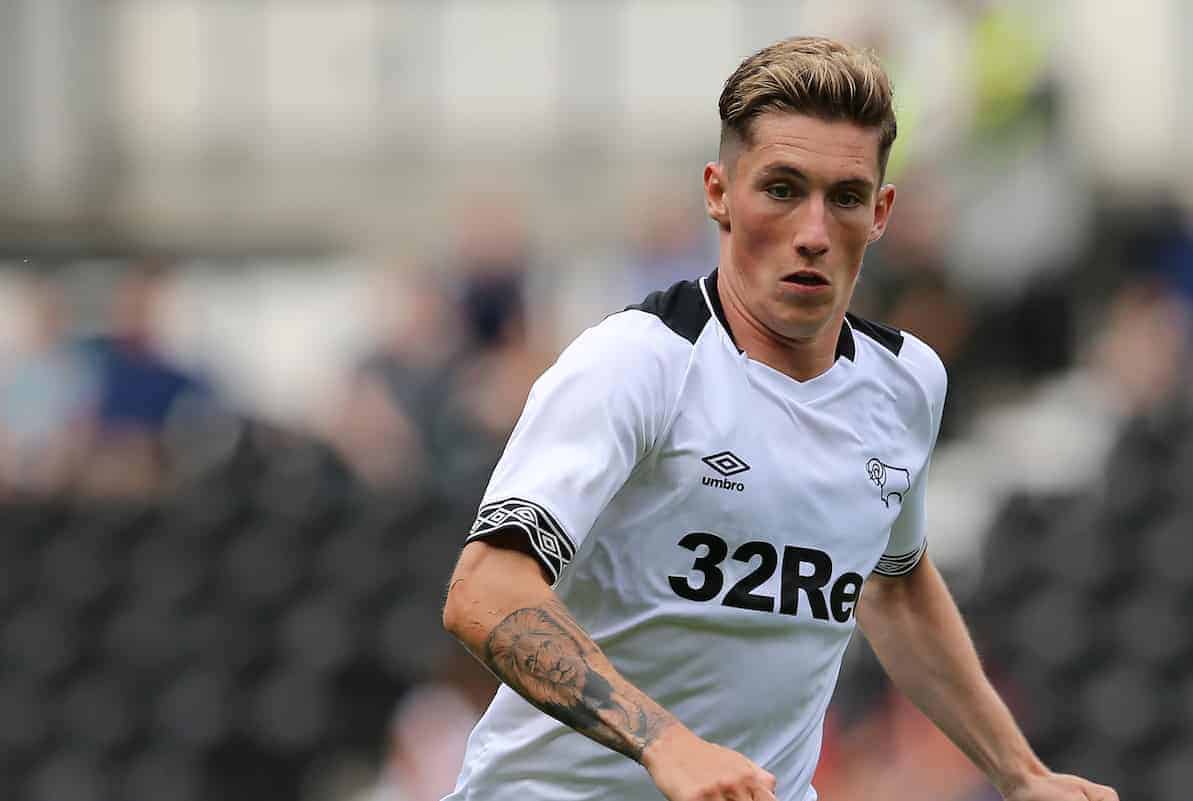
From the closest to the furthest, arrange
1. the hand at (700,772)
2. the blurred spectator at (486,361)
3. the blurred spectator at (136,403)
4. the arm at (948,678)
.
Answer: the hand at (700,772), the arm at (948,678), the blurred spectator at (486,361), the blurred spectator at (136,403)

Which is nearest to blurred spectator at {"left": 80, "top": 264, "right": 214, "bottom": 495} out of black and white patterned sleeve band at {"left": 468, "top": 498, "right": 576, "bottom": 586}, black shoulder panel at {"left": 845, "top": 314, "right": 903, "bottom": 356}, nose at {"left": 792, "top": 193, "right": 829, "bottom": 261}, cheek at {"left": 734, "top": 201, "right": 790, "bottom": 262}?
black shoulder panel at {"left": 845, "top": 314, "right": 903, "bottom": 356}

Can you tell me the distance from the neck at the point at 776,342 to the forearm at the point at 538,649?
0.71 m

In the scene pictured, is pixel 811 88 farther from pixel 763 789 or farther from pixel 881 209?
pixel 763 789

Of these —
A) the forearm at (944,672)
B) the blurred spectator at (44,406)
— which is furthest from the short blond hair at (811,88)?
the blurred spectator at (44,406)

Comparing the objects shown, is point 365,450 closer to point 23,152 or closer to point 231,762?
point 231,762

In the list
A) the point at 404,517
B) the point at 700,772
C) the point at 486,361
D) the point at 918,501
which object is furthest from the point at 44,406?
the point at 700,772

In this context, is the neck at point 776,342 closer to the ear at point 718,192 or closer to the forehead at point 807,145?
the ear at point 718,192

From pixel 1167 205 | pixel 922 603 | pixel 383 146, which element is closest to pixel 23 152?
pixel 383 146

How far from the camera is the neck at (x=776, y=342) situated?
4156mm

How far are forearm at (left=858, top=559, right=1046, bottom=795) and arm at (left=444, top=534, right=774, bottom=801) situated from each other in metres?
1.25

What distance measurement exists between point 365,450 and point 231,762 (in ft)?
5.33

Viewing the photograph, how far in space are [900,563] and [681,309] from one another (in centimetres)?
87

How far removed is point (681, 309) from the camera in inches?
163

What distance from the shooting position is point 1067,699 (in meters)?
9.57
